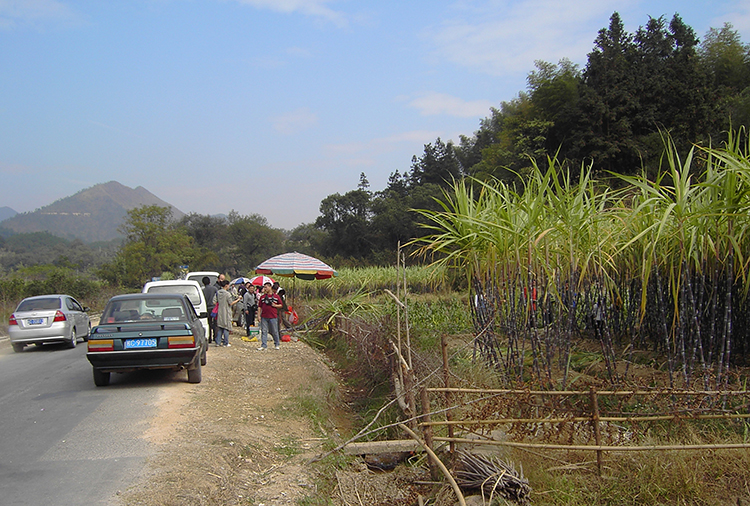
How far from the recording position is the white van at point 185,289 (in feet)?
44.9

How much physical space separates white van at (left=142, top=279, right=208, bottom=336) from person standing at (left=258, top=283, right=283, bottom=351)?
54.1 inches

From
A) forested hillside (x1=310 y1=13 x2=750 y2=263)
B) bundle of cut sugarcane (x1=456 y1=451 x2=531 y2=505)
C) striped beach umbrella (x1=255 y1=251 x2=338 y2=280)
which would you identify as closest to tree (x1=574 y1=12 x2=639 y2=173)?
forested hillside (x1=310 y1=13 x2=750 y2=263)

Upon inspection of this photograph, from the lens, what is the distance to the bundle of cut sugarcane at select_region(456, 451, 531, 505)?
495cm

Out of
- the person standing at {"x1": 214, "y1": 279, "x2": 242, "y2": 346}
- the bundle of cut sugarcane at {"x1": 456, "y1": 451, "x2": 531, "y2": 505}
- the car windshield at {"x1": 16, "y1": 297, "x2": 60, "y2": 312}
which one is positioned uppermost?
the car windshield at {"x1": 16, "y1": 297, "x2": 60, "y2": 312}

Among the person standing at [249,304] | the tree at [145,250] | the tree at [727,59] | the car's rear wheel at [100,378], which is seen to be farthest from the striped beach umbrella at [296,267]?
the tree at [727,59]

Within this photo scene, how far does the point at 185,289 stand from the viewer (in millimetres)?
14031

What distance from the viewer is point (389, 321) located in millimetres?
9852

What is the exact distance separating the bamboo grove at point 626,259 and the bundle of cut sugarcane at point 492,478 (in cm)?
125

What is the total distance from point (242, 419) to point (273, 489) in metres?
2.15

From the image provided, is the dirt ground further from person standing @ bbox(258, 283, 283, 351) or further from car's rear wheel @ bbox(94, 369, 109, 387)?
person standing @ bbox(258, 283, 283, 351)

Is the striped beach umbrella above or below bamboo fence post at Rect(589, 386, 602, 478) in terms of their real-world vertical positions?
above

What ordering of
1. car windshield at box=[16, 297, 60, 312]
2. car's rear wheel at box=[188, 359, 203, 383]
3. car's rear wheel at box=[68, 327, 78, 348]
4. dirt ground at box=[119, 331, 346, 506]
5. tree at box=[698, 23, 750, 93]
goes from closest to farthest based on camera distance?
dirt ground at box=[119, 331, 346, 506] → car's rear wheel at box=[188, 359, 203, 383] → car windshield at box=[16, 297, 60, 312] → car's rear wheel at box=[68, 327, 78, 348] → tree at box=[698, 23, 750, 93]

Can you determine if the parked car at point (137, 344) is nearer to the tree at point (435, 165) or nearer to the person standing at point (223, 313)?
the person standing at point (223, 313)

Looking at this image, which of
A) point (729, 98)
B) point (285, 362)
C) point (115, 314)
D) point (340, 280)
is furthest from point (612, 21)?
point (115, 314)
